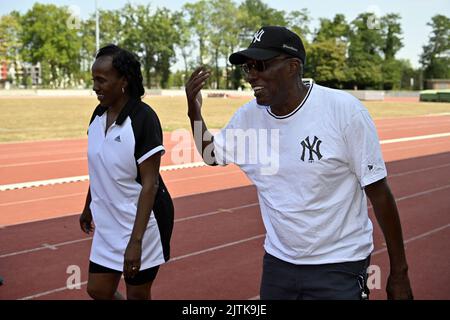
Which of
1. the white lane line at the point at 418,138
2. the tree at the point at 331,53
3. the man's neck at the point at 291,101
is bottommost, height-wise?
the white lane line at the point at 418,138

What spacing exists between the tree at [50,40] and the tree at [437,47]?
159ft

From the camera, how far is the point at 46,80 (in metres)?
67.8

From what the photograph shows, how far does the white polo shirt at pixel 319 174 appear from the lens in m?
2.12

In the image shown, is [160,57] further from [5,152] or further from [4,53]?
[5,152]

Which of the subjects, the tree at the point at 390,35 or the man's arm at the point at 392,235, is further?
the tree at the point at 390,35

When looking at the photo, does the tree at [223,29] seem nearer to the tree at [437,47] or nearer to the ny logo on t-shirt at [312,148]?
the tree at [437,47]

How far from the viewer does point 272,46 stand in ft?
7.32

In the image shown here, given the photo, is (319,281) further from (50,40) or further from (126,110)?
(50,40)

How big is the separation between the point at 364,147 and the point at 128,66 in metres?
1.37

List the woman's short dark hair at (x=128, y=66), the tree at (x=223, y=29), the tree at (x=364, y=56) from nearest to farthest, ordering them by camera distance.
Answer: the woman's short dark hair at (x=128, y=66) < the tree at (x=364, y=56) < the tree at (x=223, y=29)

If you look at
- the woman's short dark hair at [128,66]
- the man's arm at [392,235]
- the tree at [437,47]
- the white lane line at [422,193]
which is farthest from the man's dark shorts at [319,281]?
the tree at [437,47]

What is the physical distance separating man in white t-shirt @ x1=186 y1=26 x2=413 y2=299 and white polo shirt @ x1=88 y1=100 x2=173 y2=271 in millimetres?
703
